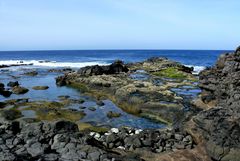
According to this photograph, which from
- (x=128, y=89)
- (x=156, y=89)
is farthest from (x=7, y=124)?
(x=156, y=89)

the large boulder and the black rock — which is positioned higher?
the large boulder

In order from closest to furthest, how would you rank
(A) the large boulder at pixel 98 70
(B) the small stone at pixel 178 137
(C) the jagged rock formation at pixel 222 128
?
1. (C) the jagged rock formation at pixel 222 128
2. (B) the small stone at pixel 178 137
3. (A) the large boulder at pixel 98 70

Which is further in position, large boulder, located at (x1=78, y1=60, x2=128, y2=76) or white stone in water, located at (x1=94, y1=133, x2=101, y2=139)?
large boulder, located at (x1=78, y1=60, x2=128, y2=76)

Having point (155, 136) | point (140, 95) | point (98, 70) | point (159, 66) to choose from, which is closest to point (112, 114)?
point (140, 95)

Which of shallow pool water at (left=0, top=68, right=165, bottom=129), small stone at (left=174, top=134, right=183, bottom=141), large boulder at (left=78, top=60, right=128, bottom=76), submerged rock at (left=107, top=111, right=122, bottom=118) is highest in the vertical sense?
large boulder at (left=78, top=60, right=128, bottom=76)

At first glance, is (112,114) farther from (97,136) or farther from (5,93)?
(5,93)

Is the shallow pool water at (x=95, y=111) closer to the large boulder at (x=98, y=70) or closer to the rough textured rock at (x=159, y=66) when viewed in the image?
the large boulder at (x=98, y=70)

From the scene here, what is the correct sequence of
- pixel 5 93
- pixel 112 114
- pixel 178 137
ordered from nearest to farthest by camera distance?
pixel 178 137 → pixel 112 114 → pixel 5 93

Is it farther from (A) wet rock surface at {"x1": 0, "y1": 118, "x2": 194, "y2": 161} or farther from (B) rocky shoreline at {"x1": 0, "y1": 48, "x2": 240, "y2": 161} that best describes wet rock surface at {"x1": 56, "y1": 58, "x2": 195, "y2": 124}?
(A) wet rock surface at {"x1": 0, "y1": 118, "x2": 194, "y2": 161}

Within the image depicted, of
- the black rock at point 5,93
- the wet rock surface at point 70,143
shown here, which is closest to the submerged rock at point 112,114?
the wet rock surface at point 70,143

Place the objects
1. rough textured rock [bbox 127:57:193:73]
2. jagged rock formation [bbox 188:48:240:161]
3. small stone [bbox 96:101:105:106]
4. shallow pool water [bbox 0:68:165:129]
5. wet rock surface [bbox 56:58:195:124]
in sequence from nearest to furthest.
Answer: jagged rock formation [bbox 188:48:240:161], shallow pool water [bbox 0:68:165:129], wet rock surface [bbox 56:58:195:124], small stone [bbox 96:101:105:106], rough textured rock [bbox 127:57:193:73]

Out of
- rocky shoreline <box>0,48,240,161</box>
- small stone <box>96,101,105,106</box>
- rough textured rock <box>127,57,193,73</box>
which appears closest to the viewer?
rocky shoreline <box>0,48,240,161</box>

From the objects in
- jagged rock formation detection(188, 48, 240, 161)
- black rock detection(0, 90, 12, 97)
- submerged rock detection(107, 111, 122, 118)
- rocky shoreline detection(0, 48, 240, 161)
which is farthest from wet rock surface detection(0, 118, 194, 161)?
black rock detection(0, 90, 12, 97)

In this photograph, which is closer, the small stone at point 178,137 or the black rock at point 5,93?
the small stone at point 178,137
